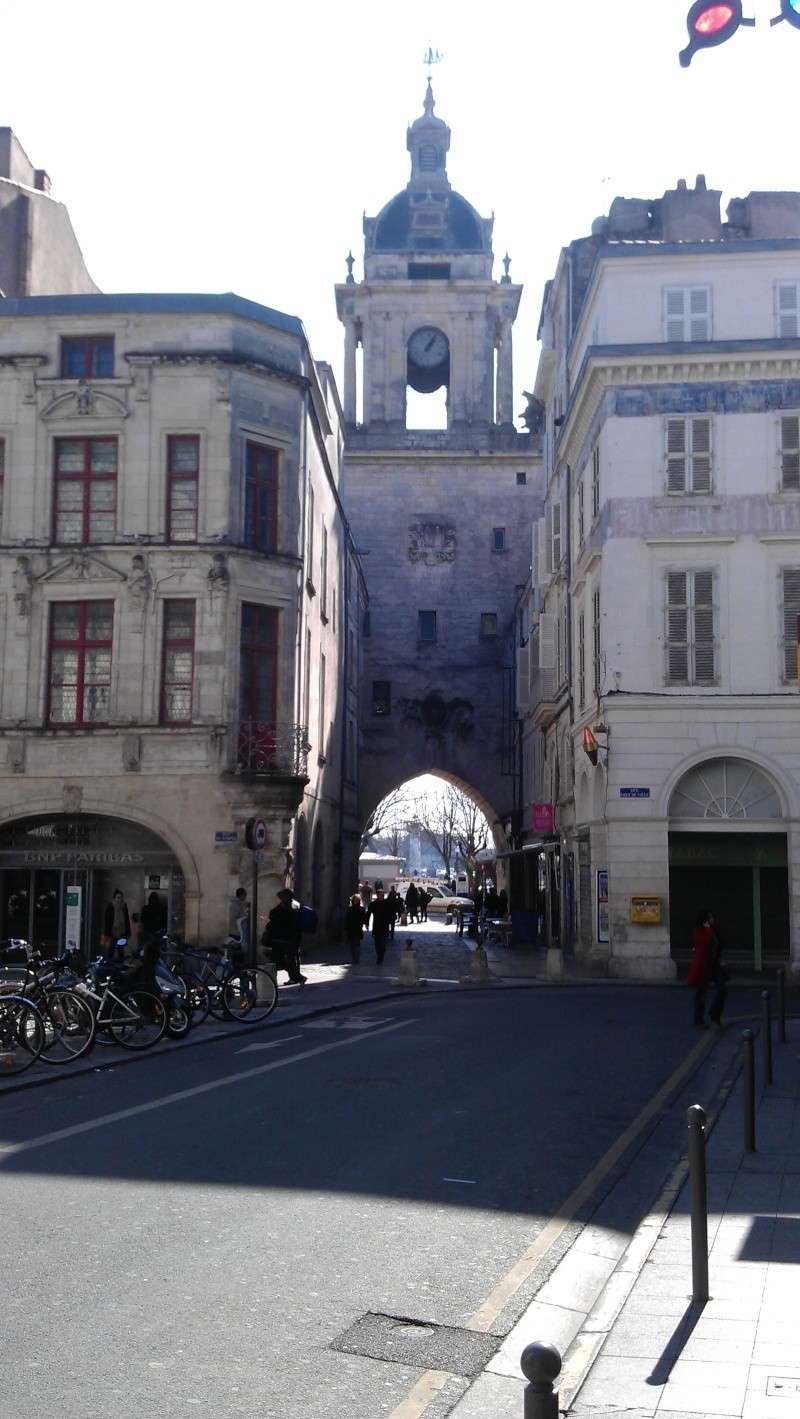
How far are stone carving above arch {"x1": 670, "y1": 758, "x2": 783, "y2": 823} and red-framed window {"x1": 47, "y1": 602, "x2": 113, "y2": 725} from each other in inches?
451

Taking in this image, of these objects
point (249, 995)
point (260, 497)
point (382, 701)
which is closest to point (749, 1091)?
point (249, 995)

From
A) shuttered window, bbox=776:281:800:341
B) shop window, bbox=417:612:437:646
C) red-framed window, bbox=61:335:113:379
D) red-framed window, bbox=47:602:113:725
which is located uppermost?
shuttered window, bbox=776:281:800:341

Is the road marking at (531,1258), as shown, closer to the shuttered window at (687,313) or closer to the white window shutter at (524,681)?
the shuttered window at (687,313)

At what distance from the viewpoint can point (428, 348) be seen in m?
56.7

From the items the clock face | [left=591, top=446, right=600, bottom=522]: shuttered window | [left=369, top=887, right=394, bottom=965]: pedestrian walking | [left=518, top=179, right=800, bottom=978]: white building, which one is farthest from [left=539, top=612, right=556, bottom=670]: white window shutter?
the clock face

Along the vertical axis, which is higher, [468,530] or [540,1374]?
[468,530]

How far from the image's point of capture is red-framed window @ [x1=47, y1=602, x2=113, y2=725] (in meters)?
29.6

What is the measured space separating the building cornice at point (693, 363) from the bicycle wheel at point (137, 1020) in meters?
18.2

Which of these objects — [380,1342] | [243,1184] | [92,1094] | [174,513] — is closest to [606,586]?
[174,513]

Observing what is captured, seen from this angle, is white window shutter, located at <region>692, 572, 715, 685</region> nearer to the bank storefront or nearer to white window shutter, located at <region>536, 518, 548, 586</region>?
white window shutter, located at <region>536, 518, 548, 586</region>

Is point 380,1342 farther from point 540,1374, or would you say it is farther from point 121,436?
point 121,436

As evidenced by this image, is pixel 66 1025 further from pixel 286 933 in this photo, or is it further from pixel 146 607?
pixel 146 607

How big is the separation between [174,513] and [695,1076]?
1926 cm

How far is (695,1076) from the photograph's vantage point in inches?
551
